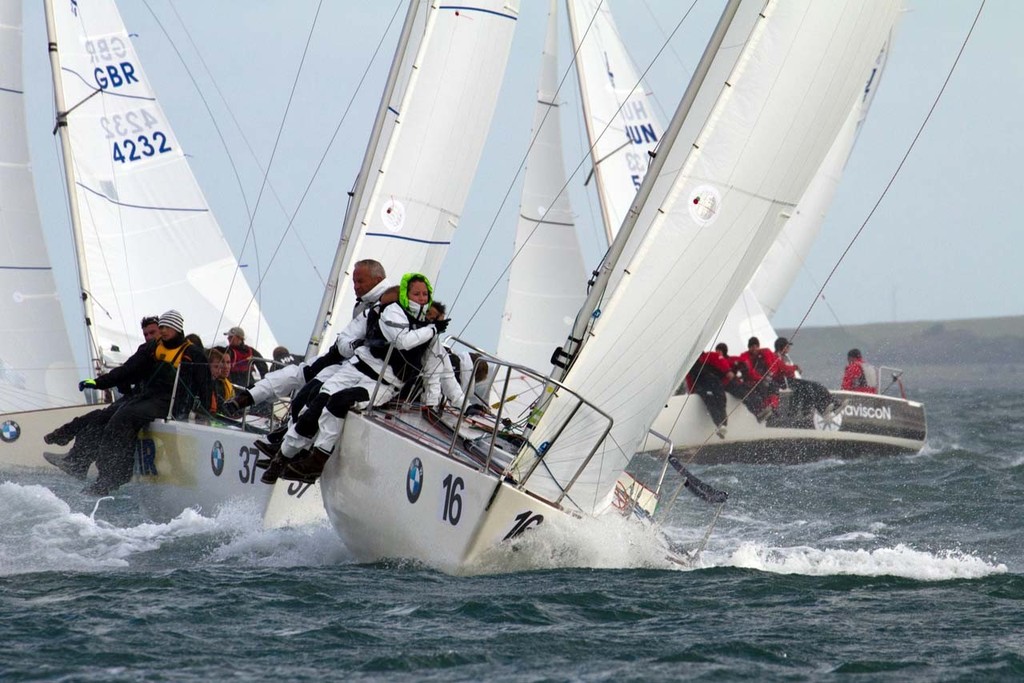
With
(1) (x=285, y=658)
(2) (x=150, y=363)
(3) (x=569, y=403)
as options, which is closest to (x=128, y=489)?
(2) (x=150, y=363)

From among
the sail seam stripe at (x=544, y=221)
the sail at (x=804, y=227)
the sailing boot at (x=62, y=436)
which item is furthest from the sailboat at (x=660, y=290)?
the sail at (x=804, y=227)

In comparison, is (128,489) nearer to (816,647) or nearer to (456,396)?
(456,396)

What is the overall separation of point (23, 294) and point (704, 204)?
9356 millimetres

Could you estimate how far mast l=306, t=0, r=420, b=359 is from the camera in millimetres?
11648

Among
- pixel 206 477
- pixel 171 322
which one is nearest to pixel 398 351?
pixel 206 477

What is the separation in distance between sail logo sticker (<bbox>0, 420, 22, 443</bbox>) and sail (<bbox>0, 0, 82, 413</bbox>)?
1556 millimetres

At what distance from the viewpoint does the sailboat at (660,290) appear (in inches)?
277

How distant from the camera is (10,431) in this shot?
1287 centimetres

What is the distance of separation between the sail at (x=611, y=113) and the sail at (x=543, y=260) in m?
0.68

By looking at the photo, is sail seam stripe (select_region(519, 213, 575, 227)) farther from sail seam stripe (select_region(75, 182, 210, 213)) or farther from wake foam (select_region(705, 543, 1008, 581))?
wake foam (select_region(705, 543, 1008, 581))

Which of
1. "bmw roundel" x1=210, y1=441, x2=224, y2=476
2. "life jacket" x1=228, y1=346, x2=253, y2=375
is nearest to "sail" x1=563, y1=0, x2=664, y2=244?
"life jacket" x1=228, y1=346, x2=253, y2=375

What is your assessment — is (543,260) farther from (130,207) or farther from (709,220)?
(709,220)

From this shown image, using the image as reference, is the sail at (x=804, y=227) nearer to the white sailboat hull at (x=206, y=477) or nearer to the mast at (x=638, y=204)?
the white sailboat hull at (x=206, y=477)

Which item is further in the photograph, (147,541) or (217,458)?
(217,458)
